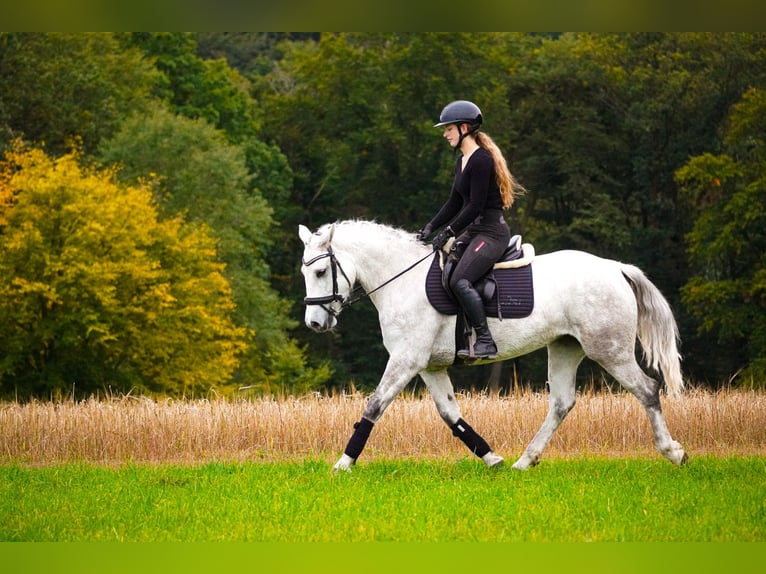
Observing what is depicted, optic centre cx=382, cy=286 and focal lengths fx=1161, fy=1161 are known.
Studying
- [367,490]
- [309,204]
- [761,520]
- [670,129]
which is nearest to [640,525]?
[761,520]

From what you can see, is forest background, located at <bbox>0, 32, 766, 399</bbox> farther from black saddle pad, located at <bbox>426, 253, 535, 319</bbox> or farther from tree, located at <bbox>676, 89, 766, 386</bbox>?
black saddle pad, located at <bbox>426, 253, 535, 319</bbox>

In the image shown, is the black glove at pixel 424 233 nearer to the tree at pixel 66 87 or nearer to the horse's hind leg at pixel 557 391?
the horse's hind leg at pixel 557 391

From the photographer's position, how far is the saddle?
433 inches

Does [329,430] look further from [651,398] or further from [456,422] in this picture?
[651,398]

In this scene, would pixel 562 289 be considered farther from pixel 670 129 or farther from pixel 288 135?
pixel 288 135

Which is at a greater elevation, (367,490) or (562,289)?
(562,289)

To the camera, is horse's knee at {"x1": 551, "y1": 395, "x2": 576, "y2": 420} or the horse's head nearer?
the horse's head

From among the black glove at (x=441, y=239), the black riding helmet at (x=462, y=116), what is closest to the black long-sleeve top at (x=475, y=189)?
the black glove at (x=441, y=239)

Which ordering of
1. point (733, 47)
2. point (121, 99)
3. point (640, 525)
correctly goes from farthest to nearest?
point (121, 99), point (733, 47), point (640, 525)

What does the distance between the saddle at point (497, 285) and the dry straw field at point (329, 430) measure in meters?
3.31

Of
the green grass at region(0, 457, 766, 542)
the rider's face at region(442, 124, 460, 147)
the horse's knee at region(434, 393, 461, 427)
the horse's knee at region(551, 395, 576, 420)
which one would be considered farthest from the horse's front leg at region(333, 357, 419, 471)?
the rider's face at region(442, 124, 460, 147)

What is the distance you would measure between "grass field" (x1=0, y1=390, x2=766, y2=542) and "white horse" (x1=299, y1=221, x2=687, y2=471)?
610 mm

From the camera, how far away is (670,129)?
45.6m

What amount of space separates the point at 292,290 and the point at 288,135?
7311mm
